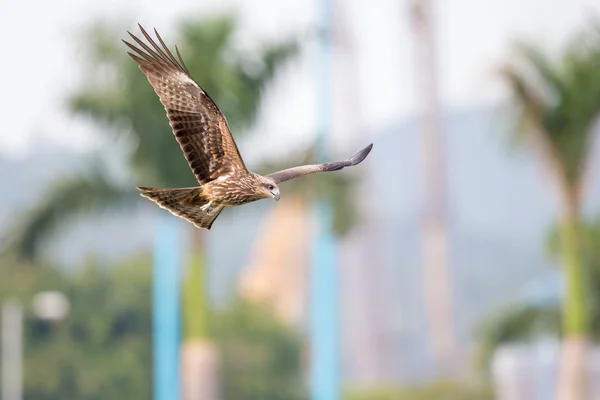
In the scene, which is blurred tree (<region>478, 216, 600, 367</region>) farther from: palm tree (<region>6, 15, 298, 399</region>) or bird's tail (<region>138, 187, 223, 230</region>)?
bird's tail (<region>138, 187, 223, 230</region>)

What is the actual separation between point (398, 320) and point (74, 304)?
3597 centimetres

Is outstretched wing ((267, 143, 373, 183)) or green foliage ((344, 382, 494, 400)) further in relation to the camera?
green foliage ((344, 382, 494, 400))

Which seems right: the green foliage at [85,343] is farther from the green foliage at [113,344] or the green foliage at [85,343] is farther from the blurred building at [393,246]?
the blurred building at [393,246]

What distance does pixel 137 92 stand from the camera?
23.0 m

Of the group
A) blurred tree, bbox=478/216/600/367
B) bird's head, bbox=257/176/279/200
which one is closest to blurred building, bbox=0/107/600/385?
blurred tree, bbox=478/216/600/367

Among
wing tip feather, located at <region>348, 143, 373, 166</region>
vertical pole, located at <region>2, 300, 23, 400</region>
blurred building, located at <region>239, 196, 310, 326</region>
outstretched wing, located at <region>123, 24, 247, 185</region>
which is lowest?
wing tip feather, located at <region>348, 143, 373, 166</region>

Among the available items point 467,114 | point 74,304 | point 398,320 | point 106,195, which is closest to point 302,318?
point 398,320

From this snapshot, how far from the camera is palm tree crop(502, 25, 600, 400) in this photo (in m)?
22.5

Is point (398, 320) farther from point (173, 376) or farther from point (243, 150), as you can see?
point (243, 150)

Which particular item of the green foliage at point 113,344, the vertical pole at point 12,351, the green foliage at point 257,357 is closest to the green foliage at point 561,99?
the vertical pole at point 12,351

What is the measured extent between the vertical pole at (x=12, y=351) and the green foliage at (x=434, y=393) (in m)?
9.09

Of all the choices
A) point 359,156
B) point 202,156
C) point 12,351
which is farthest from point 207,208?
point 12,351

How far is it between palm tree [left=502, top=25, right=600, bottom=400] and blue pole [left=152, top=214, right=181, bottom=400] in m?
5.48

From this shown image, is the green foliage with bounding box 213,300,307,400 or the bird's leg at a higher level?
the green foliage with bounding box 213,300,307,400
